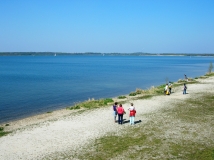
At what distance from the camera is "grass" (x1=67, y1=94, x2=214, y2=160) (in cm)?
1441

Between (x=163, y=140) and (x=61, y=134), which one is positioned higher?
(x=163, y=140)

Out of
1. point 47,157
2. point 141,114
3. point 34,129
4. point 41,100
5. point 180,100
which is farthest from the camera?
point 41,100

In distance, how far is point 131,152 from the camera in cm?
1473

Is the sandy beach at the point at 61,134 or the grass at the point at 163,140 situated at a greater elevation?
the grass at the point at 163,140

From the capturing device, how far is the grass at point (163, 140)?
14.4 m

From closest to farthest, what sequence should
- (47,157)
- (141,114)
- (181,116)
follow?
(47,157), (181,116), (141,114)

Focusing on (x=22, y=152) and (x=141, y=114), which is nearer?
(x=22, y=152)

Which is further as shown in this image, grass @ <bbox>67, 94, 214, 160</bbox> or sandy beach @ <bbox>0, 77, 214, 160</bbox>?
sandy beach @ <bbox>0, 77, 214, 160</bbox>

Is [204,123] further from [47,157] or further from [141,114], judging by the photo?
[47,157]

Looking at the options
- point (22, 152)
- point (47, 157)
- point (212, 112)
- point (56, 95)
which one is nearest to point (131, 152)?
point (47, 157)

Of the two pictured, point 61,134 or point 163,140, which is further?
point 61,134

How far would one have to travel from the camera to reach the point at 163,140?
1670 centimetres

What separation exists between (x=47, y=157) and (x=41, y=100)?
24757 millimetres

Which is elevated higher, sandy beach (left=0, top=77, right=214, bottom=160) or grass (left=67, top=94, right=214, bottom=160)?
grass (left=67, top=94, right=214, bottom=160)
